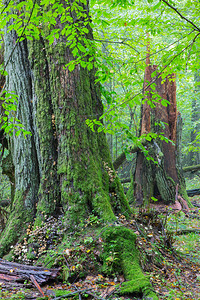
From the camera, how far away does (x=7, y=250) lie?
371cm

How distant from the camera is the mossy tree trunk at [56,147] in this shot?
365 centimetres

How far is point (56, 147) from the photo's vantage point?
159 inches

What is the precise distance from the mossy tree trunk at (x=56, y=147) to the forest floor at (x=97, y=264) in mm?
287

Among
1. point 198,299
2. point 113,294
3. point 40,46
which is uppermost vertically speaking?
point 40,46

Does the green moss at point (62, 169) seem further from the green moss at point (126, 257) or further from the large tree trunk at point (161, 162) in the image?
the large tree trunk at point (161, 162)

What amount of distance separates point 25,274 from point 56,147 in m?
2.02

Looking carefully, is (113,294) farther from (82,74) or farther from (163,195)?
(163,195)

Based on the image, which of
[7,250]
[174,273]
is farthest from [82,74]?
[174,273]

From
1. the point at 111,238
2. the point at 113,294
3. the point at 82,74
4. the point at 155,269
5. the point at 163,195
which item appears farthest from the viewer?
the point at 163,195

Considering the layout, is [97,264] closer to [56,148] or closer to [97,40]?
[56,148]

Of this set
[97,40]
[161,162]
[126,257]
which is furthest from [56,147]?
[161,162]

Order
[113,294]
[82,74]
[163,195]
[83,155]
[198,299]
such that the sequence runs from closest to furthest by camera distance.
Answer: [113,294] → [198,299] → [83,155] → [82,74] → [163,195]

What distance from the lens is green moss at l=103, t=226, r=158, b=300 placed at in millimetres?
2465

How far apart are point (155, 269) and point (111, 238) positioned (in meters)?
0.86
